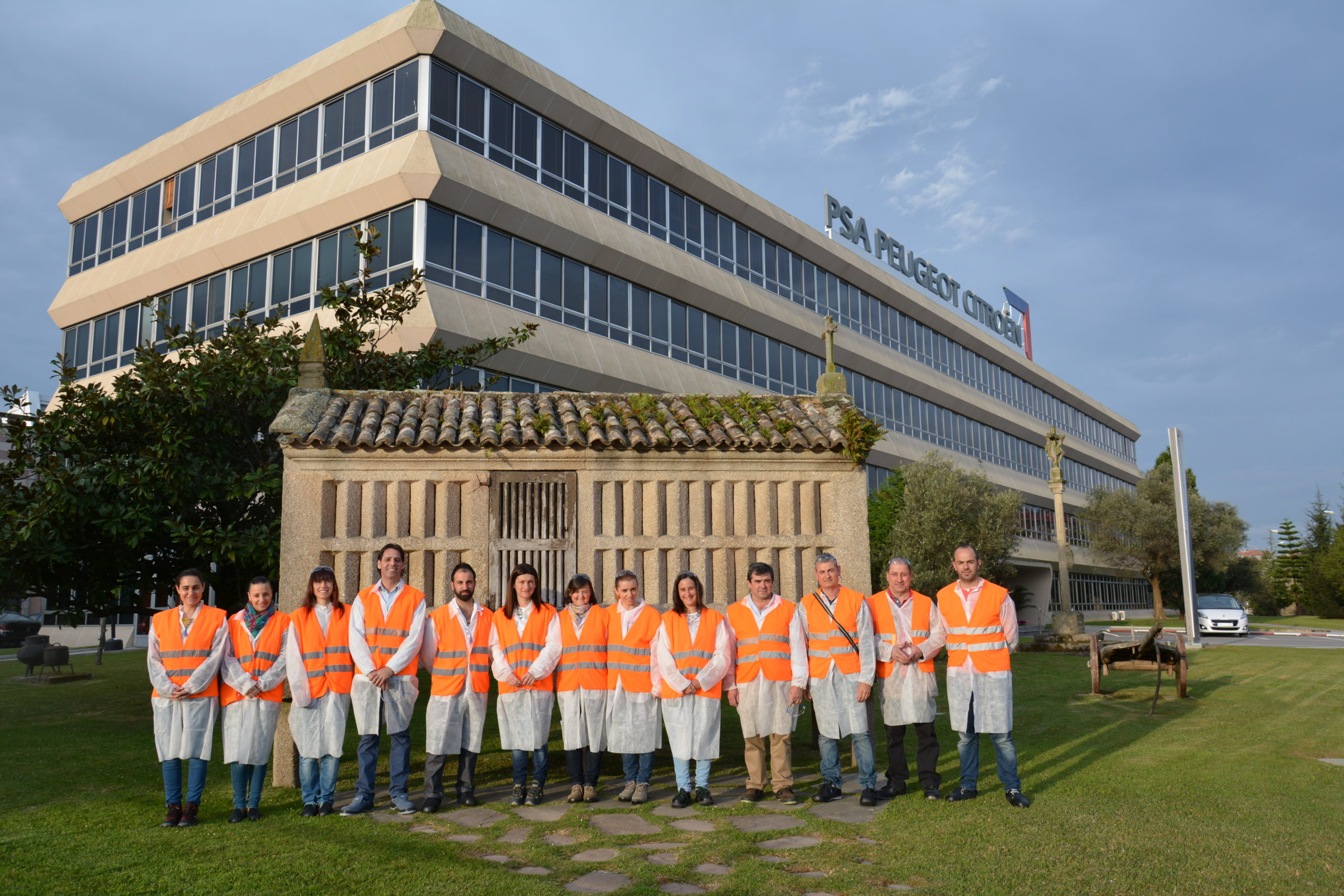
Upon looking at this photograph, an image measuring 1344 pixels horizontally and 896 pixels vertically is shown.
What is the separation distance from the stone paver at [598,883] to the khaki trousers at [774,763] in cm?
236

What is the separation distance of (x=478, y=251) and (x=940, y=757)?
16022 millimetres

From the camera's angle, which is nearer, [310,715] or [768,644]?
[310,715]

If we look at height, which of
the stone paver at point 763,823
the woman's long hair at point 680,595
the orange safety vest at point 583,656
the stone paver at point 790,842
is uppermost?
the woman's long hair at point 680,595

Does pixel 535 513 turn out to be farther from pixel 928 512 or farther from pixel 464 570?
pixel 928 512

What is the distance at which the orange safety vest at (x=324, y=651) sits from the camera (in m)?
7.52

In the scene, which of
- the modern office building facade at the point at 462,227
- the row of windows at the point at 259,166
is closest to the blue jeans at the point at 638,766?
the modern office building facade at the point at 462,227

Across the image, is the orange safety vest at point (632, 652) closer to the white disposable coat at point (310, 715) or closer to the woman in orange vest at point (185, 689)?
the white disposable coat at point (310, 715)

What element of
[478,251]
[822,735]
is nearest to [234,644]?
[822,735]

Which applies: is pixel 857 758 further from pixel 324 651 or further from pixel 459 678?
pixel 324 651

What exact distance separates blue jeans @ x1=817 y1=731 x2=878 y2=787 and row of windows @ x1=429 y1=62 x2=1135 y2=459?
17.8 metres

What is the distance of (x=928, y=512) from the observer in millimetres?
29266

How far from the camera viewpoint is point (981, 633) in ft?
25.1

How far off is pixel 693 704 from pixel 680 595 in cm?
90

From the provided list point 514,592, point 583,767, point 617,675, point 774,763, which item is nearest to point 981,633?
point 774,763
